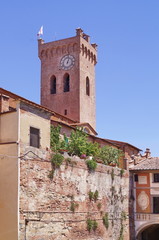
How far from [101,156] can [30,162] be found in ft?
34.7

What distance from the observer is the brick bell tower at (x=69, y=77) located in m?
47.9

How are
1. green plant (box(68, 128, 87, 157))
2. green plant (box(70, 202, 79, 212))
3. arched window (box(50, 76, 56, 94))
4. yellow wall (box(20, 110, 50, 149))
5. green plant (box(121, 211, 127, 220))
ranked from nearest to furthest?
yellow wall (box(20, 110, 50, 149)), green plant (box(70, 202, 79, 212)), green plant (box(68, 128, 87, 157)), green plant (box(121, 211, 127, 220)), arched window (box(50, 76, 56, 94))

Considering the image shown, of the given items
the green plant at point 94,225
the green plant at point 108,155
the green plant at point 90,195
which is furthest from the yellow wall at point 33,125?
the green plant at point 108,155

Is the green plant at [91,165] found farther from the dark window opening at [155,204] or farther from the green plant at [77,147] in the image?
the dark window opening at [155,204]

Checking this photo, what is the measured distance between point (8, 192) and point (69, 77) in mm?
32353

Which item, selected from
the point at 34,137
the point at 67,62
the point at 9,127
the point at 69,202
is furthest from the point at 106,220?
the point at 67,62

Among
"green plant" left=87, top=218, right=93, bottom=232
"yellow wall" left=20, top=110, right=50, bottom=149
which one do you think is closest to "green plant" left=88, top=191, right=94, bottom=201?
"green plant" left=87, top=218, right=93, bottom=232

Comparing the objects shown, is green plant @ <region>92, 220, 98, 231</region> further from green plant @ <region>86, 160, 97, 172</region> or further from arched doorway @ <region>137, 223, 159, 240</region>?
arched doorway @ <region>137, 223, 159, 240</region>

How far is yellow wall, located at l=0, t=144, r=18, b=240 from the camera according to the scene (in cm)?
1733

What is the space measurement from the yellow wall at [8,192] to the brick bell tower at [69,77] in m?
28.9

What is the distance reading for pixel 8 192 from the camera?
17766 millimetres

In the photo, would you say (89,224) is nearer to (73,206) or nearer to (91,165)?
(73,206)

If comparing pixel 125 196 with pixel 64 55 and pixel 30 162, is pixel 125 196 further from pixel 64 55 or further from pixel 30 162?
pixel 64 55

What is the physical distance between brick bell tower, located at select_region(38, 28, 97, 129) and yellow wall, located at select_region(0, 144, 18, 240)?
2892 cm
